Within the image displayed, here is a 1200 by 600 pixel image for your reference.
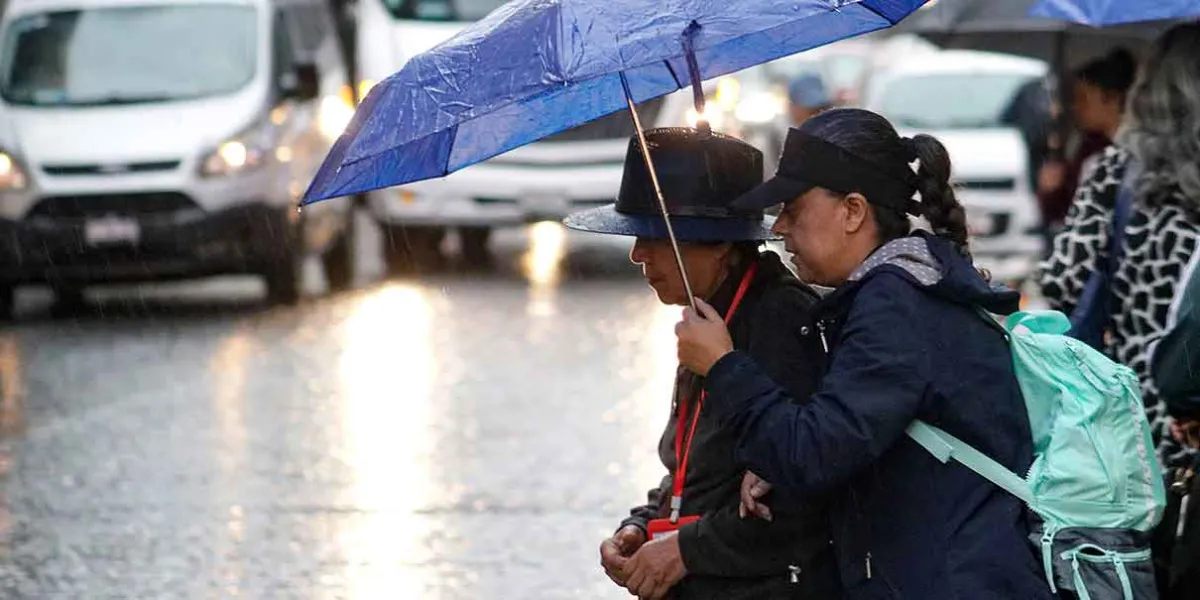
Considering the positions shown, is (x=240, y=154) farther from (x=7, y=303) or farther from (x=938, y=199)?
(x=938, y=199)

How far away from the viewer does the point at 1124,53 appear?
666 cm

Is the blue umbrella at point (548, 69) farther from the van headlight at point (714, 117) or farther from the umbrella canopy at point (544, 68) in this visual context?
the van headlight at point (714, 117)

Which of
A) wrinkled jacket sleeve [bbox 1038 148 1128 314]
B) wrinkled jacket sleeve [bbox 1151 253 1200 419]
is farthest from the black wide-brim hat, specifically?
wrinkled jacket sleeve [bbox 1038 148 1128 314]

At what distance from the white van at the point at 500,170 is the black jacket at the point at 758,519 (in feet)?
36.4

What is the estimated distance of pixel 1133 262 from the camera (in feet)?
17.7

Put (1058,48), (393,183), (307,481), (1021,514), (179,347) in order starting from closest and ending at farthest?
(1021,514)
(393,183)
(307,481)
(1058,48)
(179,347)

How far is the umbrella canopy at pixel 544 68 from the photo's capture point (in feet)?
11.2

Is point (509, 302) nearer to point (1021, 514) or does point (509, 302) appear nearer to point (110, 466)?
point (110, 466)

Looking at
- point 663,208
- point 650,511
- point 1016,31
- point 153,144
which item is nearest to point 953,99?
point 153,144

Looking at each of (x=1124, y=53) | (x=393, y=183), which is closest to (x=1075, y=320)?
(x=1124, y=53)

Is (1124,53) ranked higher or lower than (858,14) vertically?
lower

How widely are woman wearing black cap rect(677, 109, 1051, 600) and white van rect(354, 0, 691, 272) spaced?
37.2 ft

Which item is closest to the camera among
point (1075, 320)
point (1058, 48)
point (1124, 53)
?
point (1075, 320)

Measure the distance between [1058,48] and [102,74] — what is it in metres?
6.82
